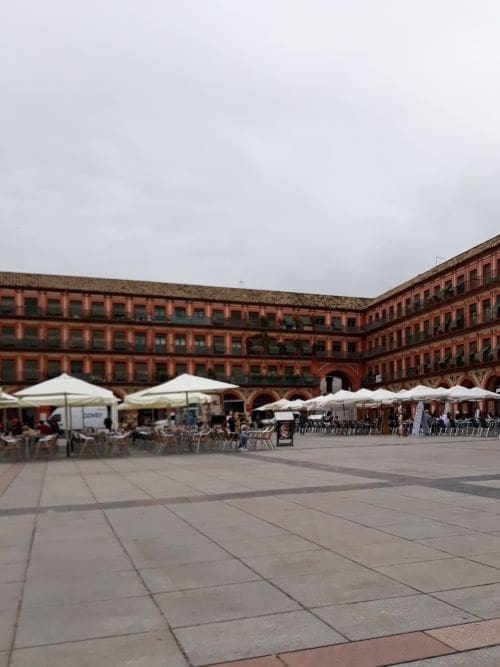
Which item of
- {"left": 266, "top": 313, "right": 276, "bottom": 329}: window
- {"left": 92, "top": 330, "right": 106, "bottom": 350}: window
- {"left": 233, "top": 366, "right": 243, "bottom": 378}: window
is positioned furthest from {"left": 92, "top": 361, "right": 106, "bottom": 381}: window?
{"left": 266, "top": 313, "right": 276, "bottom": 329}: window

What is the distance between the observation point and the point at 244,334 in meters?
61.9

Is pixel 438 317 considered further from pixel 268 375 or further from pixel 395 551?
pixel 395 551

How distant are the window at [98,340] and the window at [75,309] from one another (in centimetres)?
200

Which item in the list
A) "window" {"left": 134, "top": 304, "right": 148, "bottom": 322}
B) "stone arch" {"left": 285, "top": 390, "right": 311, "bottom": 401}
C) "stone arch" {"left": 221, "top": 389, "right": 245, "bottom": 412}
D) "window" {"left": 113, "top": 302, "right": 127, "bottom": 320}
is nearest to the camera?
"window" {"left": 113, "top": 302, "right": 127, "bottom": 320}

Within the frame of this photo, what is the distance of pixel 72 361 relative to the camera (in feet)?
185

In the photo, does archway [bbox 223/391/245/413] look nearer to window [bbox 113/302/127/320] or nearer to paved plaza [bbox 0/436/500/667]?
window [bbox 113/302/127/320]

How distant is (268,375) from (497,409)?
2308cm

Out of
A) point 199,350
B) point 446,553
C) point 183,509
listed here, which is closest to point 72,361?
point 199,350

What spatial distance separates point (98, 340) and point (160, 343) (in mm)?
5379

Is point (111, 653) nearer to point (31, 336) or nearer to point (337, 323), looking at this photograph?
point (31, 336)

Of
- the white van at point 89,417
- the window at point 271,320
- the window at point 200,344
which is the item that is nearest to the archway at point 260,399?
the window at point 271,320

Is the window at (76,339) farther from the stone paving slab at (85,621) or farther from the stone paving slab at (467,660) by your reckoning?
the stone paving slab at (467,660)

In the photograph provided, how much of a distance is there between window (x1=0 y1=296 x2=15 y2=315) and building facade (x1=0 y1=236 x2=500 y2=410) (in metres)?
0.11

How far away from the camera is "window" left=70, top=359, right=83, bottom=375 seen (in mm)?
56188
